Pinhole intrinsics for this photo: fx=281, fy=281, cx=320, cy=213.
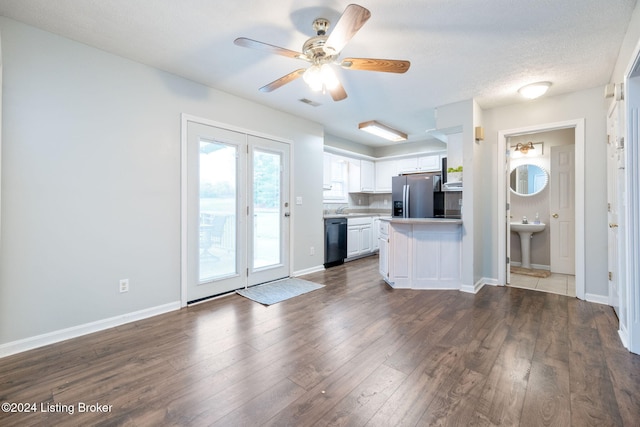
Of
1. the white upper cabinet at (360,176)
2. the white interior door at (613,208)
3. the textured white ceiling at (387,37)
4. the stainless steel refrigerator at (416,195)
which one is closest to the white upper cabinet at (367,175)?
the white upper cabinet at (360,176)

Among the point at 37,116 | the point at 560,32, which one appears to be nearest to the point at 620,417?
the point at 560,32

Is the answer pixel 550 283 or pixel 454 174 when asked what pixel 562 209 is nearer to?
pixel 550 283

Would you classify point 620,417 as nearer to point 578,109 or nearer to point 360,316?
point 360,316

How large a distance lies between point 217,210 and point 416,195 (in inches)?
137

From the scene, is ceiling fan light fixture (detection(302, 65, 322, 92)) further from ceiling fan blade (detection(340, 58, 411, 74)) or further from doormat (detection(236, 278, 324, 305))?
doormat (detection(236, 278, 324, 305))

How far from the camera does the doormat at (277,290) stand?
11.0 feet

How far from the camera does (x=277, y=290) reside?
144 inches

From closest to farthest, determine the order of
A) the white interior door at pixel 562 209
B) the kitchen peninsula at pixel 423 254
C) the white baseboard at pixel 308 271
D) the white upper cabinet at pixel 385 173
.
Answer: the kitchen peninsula at pixel 423 254
the white baseboard at pixel 308 271
the white interior door at pixel 562 209
the white upper cabinet at pixel 385 173

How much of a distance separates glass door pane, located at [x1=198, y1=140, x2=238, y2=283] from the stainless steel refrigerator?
317cm

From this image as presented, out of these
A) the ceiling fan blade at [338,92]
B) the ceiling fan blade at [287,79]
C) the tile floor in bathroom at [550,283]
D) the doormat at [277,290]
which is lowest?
the tile floor in bathroom at [550,283]

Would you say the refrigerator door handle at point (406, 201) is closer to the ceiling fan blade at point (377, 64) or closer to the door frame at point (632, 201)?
the door frame at point (632, 201)

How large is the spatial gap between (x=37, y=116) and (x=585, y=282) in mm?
5681

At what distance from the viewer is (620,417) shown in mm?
1463

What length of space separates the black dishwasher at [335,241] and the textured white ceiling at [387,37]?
2.37m
